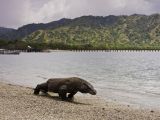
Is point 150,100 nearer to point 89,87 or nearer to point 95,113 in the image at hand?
point 89,87

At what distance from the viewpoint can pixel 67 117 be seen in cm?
1524

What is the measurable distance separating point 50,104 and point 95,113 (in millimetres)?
2865

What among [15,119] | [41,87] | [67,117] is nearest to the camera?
[15,119]

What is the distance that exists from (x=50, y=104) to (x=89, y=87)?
12.0ft

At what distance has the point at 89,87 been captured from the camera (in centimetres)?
2184

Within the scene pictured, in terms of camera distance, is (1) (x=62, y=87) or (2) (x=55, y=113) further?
(1) (x=62, y=87)

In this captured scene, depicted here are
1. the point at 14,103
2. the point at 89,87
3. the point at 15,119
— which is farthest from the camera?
the point at 89,87

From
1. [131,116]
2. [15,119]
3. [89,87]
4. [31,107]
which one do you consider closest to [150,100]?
[89,87]

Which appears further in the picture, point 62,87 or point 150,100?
point 150,100

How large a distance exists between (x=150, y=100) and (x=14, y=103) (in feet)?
41.7

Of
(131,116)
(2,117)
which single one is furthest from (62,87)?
(2,117)

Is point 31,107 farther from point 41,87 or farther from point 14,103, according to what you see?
point 41,87

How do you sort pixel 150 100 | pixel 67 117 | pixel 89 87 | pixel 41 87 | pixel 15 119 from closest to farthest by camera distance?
Result: pixel 15 119 → pixel 67 117 → pixel 89 87 → pixel 41 87 → pixel 150 100

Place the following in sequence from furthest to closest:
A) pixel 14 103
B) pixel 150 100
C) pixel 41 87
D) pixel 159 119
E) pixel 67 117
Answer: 1. pixel 150 100
2. pixel 41 87
3. pixel 14 103
4. pixel 159 119
5. pixel 67 117
